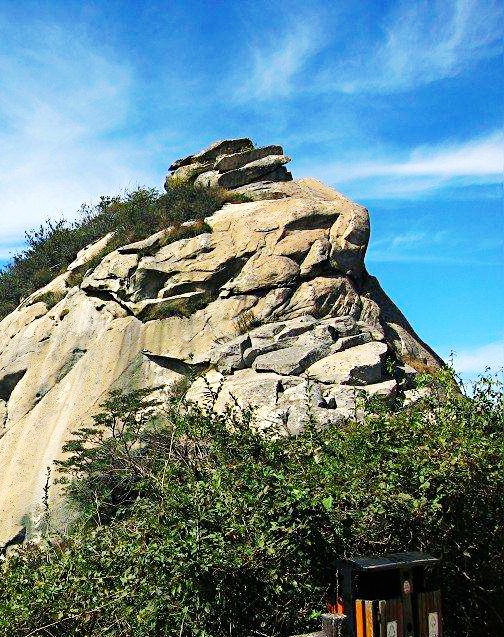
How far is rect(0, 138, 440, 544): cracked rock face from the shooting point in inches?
650

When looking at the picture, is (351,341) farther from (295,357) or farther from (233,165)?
(233,165)

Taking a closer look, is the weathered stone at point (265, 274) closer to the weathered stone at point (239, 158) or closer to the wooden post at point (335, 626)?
the weathered stone at point (239, 158)

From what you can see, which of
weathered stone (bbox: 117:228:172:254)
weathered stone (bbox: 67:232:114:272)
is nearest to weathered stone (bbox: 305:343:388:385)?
weathered stone (bbox: 117:228:172:254)

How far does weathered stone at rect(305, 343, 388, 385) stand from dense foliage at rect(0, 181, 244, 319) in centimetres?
717

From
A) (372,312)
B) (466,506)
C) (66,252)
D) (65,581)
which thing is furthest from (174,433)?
(66,252)

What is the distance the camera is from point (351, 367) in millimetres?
15758

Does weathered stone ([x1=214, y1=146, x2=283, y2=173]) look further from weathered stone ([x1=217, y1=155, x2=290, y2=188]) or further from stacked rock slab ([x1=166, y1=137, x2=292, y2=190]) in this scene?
weathered stone ([x1=217, y1=155, x2=290, y2=188])

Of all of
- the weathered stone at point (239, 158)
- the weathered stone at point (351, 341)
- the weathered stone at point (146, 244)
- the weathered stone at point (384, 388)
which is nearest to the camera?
the weathered stone at point (384, 388)

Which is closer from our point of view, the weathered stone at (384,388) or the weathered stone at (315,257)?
the weathered stone at (384,388)

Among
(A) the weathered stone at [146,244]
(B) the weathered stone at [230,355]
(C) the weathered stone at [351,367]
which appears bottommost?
(C) the weathered stone at [351,367]

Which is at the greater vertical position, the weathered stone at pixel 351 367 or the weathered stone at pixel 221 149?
the weathered stone at pixel 221 149

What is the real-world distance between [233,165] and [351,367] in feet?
36.0

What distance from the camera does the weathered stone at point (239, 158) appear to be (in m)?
24.3

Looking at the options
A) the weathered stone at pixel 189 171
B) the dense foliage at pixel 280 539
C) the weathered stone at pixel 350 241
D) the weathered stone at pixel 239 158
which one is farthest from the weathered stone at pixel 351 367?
the weathered stone at pixel 189 171
